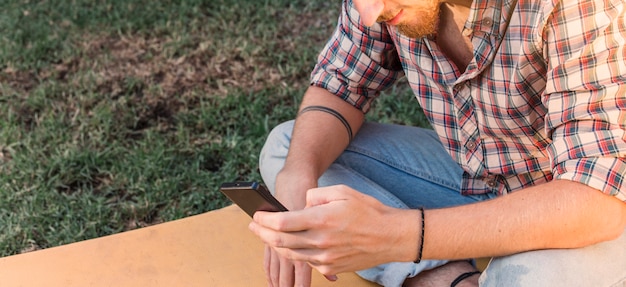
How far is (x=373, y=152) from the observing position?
2438 millimetres

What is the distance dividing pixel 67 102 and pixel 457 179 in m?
2.21

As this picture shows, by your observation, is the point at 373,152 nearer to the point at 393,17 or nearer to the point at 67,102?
the point at 393,17

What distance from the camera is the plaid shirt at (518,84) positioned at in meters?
1.63

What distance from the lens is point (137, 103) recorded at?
3.74m

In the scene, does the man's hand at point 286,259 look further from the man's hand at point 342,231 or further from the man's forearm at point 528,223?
the man's forearm at point 528,223

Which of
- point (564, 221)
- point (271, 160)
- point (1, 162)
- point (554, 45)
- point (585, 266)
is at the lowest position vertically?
point (1, 162)

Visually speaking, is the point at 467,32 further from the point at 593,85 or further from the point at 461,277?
the point at 461,277

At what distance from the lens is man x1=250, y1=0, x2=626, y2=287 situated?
1640 millimetres

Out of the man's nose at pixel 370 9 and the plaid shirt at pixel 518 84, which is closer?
the plaid shirt at pixel 518 84

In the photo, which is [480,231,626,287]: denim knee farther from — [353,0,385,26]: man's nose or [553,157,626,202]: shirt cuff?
[353,0,385,26]: man's nose

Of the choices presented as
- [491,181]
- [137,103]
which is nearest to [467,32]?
[491,181]

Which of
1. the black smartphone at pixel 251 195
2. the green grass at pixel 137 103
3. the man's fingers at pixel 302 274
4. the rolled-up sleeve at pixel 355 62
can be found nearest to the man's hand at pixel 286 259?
the man's fingers at pixel 302 274

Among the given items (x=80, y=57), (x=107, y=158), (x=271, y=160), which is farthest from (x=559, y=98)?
(x=80, y=57)

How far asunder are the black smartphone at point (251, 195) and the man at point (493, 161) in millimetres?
46
